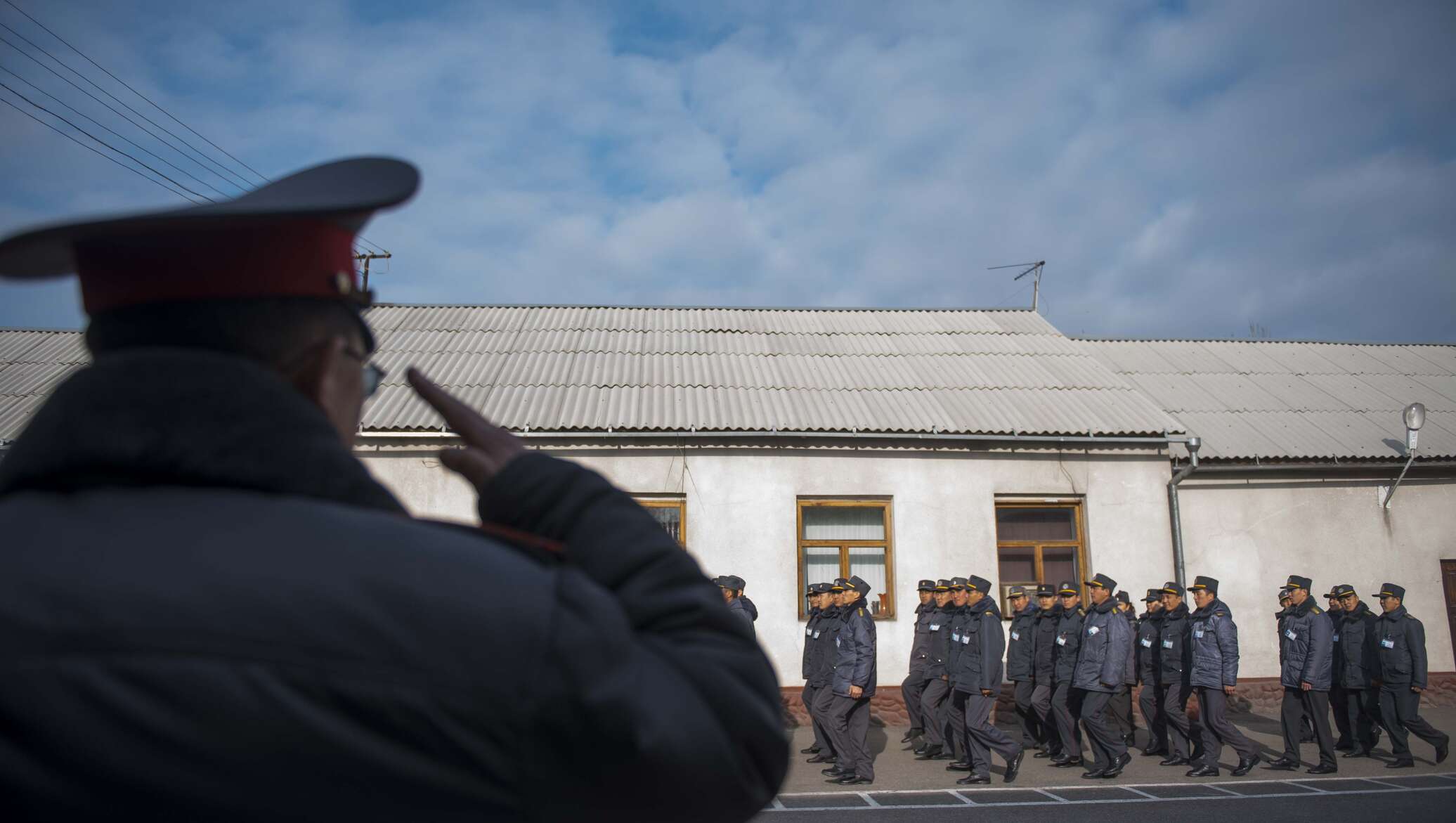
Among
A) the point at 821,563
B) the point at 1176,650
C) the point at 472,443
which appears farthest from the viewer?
the point at 821,563

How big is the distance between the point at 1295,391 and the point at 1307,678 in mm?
8739

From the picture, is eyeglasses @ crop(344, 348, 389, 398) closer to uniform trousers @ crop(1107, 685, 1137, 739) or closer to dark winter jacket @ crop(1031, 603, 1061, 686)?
dark winter jacket @ crop(1031, 603, 1061, 686)

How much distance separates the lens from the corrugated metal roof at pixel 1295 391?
15.5 meters

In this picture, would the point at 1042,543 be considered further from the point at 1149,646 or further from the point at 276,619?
the point at 276,619

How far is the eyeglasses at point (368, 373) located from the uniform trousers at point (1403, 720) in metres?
12.9

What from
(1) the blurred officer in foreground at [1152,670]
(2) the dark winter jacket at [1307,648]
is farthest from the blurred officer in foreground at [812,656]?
(2) the dark winter jacket at [1307,648]

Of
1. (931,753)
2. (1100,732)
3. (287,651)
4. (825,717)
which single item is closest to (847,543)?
(931,753)

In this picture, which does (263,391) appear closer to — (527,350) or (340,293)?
(340,293)

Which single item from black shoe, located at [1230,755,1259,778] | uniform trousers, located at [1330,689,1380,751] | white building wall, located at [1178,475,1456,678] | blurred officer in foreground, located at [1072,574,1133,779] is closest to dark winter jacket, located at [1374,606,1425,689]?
uniform trousers, located at [1330,689,1380,751]

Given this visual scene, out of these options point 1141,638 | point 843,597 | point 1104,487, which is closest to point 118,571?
point 843,597

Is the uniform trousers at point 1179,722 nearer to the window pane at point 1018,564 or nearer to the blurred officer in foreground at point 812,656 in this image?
the window pane at point 1018,564

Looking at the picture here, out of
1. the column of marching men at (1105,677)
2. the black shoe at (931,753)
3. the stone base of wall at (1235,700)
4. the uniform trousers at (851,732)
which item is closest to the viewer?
the uniform trousers at (851,732)

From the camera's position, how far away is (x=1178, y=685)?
11234 mm

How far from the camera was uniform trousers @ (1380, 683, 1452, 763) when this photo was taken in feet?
35.0
